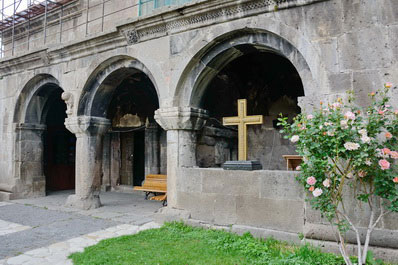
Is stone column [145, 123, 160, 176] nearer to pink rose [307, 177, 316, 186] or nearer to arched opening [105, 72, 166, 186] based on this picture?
arched opening [105, 72, 166, 186]

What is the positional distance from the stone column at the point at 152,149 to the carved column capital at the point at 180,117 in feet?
11.2

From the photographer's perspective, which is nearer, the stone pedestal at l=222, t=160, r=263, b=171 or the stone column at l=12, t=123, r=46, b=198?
the stone pedestal at l=222, t=160, r=263, b=171

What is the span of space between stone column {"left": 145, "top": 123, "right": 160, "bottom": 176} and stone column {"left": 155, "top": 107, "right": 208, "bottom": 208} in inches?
133

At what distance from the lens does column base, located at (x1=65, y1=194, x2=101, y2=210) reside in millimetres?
6188

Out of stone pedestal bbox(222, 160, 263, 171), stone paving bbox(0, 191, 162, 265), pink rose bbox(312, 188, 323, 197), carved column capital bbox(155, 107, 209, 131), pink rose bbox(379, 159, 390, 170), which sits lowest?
stone paving bbox(0, 191, 162, 265)

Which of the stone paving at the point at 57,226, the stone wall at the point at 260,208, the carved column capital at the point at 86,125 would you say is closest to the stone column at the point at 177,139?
the stone wall at the point at 260,208

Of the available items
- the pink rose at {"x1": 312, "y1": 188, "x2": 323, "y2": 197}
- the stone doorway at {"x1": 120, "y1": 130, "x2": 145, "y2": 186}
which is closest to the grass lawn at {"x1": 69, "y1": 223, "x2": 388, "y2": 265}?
the pink rose at {"x1": 312, "y1": 188, "x2": 323, "y2": 197}

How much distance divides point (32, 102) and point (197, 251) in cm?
624

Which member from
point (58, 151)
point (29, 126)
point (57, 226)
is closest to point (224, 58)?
point (57, 226)

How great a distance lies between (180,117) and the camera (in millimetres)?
5078

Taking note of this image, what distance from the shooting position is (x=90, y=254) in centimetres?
363

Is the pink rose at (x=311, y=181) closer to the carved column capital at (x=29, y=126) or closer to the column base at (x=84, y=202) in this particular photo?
the column base at (x=84, y=202)

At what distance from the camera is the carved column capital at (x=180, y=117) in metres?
5.04

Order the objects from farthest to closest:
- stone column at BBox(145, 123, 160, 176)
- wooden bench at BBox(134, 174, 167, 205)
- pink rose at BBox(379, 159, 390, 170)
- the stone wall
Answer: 1. stone column at BBox(145, 123, 160, 176)
2. wooden bench at BBox(134, 174, 167, 205)
3. the stone wall
4. pink rose at BBox(379, 159, 390, 170)
